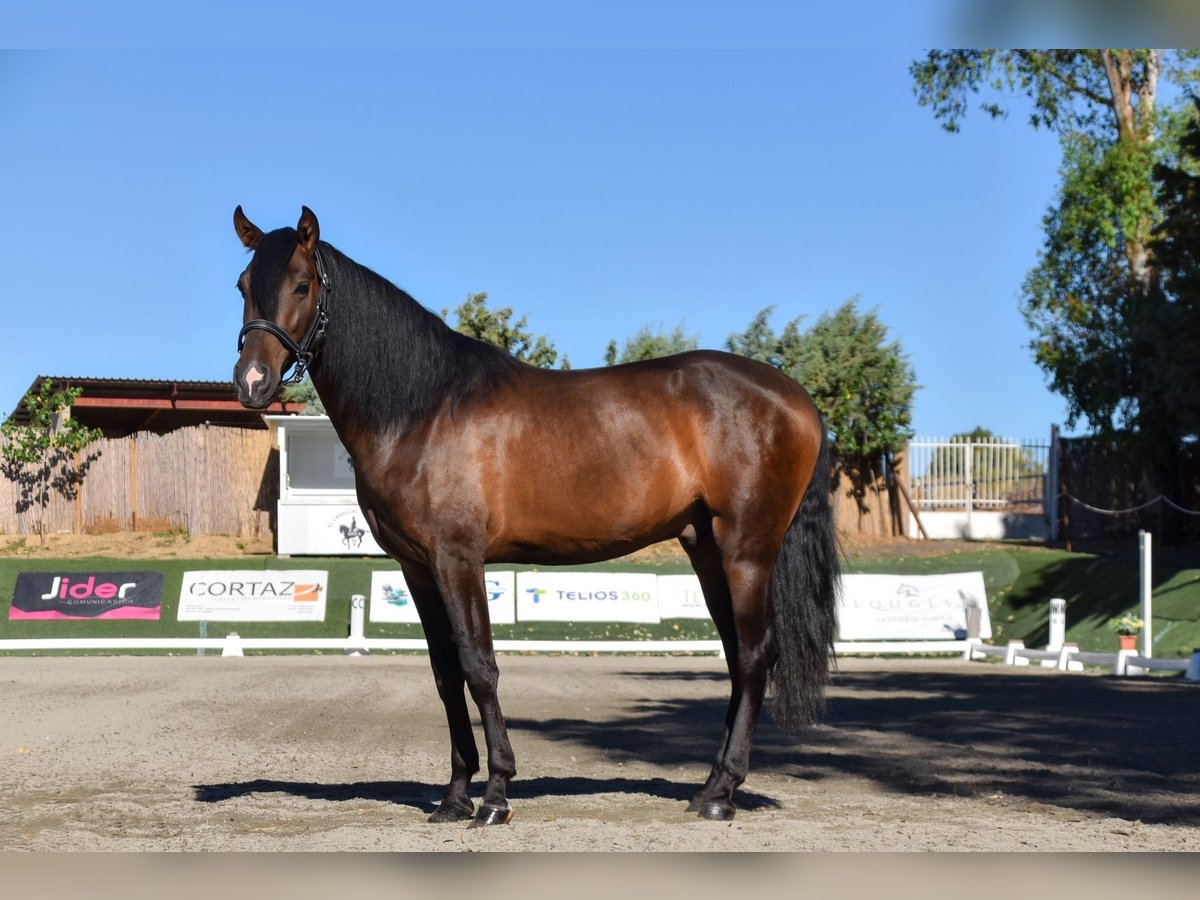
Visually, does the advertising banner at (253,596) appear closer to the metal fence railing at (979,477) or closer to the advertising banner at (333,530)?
the advertising banner at (333,530)

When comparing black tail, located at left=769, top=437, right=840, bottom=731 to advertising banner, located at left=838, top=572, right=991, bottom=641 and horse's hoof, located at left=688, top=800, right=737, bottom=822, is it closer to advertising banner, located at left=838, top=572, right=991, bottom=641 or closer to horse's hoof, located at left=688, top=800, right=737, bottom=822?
horse's hoof, located at left=688, top=800, right=737, bottom=822

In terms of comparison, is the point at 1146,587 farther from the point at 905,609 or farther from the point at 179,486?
the point at 179,486

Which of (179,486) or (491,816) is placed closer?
(491,816)

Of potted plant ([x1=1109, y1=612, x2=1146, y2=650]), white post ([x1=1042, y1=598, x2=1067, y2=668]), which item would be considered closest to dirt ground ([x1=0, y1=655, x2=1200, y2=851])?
potted plant ([x1=1109, y1=612, x2=1146, y2=650])

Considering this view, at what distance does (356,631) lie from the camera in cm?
1730

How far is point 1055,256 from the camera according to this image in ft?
102

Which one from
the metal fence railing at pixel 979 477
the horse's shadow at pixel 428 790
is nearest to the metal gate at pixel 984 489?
the metal fence railing at pixel 979 477

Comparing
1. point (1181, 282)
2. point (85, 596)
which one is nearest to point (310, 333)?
point (85, 596)

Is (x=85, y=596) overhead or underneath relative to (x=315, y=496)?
underneath

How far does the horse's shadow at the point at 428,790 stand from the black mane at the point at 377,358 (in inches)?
72.3

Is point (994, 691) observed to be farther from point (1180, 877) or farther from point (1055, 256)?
point (1055, 256)

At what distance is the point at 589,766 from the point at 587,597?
11513mm

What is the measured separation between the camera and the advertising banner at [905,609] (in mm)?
18828

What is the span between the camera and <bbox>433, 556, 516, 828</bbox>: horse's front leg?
484cm
